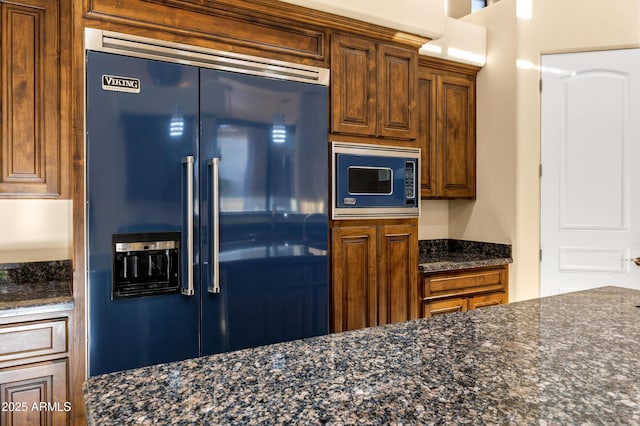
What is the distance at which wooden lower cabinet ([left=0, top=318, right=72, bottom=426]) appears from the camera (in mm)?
1727

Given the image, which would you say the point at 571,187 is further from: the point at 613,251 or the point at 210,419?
the point at 210,419

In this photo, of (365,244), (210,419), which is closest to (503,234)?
(365,244)

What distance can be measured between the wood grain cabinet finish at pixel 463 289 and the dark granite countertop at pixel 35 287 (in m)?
2.11

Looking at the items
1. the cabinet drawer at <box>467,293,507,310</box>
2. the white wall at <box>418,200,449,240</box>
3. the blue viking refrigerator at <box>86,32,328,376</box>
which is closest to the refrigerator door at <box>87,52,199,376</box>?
the blue viking refrigerator at <box>86,32,328,376</box>

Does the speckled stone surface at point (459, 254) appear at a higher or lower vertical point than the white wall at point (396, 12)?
lower

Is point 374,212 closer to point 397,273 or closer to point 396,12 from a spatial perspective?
point 397,273

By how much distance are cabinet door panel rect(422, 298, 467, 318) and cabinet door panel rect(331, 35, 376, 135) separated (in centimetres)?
124

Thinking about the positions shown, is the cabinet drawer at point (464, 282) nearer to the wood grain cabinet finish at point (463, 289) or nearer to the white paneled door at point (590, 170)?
the wood grain cabinet finish at point (463, 289)

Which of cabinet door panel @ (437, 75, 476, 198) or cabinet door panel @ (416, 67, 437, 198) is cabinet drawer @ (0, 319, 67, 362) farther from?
cabinet door panel @ (437, 75, 476, 198)

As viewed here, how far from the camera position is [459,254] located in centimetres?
354

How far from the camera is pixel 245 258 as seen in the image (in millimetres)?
2150

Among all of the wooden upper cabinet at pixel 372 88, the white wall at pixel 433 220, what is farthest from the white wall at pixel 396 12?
the white wall at pixel 433 220

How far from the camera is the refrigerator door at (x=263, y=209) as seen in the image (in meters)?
2.07

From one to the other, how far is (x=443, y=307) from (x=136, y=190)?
7.00 ft
